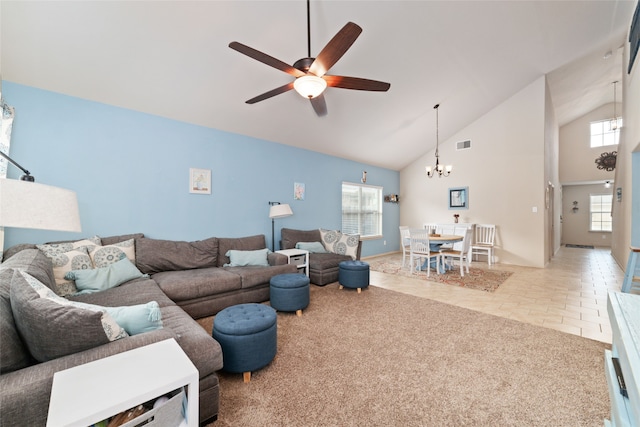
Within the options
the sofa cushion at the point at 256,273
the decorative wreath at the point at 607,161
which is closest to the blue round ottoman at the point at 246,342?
the sofa cushion at the point at 256,273

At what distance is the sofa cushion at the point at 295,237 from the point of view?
15.4ft

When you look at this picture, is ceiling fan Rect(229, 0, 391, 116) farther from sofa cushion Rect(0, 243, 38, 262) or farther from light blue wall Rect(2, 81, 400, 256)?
sofa cushion Rect(0, 243, 38, 262)

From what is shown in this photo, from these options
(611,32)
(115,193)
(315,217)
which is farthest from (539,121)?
(115,193)

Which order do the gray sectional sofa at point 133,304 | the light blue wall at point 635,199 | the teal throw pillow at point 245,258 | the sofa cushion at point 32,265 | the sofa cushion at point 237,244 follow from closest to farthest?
the gray sectional sofa at point 133,304, the sofa cushion at point 32,265, the teal throw pillow at point 245,258, the sofa cushion at point 237,244, the light blue wall at point 635,199

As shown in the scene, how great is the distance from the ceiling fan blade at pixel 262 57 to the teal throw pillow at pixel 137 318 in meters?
1.87

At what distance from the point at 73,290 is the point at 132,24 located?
2.59 m

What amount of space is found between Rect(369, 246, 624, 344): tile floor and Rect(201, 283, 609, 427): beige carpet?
1.20 ft

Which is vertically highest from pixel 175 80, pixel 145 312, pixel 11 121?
pixel 175 80

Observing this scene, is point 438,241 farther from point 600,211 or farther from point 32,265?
point 600,211

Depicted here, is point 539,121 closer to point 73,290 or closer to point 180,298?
point 180,298

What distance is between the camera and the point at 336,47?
1902 millimetres

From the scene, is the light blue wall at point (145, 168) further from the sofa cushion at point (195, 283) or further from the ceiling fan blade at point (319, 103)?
the ceiling fan blade at point (319, 103)

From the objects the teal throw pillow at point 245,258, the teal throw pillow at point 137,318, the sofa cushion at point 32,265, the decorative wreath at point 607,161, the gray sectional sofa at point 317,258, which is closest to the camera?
the teal throw pillow at point 137,318

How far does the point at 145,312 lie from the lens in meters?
1.50
